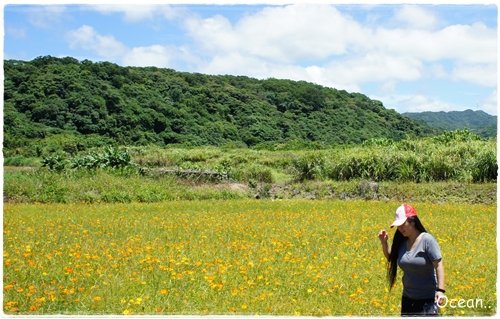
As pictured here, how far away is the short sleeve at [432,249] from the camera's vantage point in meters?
4.21

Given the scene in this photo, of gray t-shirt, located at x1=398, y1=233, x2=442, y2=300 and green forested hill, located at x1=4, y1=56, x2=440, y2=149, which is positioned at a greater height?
green forested hill, located at x1=4, y1=56, x2=440, y2=149

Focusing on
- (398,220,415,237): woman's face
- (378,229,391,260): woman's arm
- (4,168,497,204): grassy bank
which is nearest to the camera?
(398,220,415,237): woman's face

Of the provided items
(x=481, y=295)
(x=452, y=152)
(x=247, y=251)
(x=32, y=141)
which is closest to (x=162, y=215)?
(x=247, y=251)

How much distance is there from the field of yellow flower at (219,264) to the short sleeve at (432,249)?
1.54m

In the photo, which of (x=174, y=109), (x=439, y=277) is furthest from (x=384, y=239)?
(x=174, y=109)

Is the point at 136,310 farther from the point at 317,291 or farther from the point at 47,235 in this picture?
the point at 47,235

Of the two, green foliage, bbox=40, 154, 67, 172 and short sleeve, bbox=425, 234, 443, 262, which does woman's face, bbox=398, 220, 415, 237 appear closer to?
short sleeve, bbox=425, 234, 443, 262

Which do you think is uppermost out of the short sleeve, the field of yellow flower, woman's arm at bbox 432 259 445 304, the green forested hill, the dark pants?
the green forested hill

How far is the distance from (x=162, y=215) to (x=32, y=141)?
876 inches

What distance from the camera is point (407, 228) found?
4348 mm

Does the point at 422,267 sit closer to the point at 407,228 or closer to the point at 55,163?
the point at 407,228

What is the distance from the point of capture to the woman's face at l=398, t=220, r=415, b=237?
4.33 metres

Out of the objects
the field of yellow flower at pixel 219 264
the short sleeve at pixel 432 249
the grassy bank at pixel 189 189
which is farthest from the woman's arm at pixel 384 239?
the grassy bank at pixel 189 189

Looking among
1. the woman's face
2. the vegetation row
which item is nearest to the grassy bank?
the vegetation row
